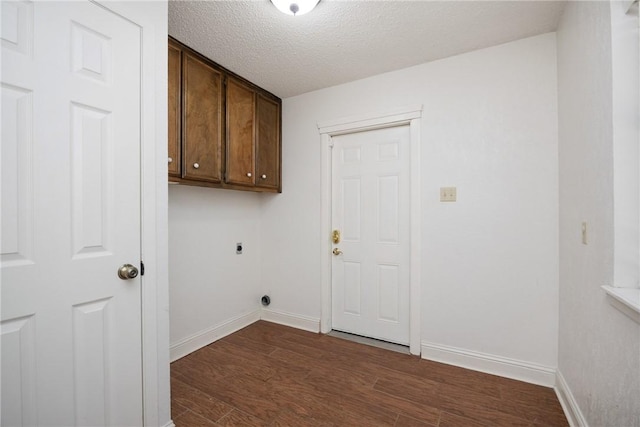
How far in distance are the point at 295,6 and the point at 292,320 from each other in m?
2.69

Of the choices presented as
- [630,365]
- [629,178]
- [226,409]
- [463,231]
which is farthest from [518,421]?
[226,409]

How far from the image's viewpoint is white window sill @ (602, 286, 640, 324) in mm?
970

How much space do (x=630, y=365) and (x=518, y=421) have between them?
859 millimetres

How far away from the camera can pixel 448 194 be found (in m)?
2.25

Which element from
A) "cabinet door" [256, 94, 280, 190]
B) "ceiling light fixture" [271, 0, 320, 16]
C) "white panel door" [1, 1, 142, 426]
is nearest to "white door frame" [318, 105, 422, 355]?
"cabinet door" [256, 94, 280, 190]

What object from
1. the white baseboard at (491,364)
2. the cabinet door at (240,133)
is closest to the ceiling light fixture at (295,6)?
the cabinet door at (240,133)

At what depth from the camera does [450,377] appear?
2.05 metres

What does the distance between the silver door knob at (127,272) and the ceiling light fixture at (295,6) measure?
1.62 meters

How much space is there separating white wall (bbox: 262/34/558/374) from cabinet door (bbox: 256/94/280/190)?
0.91 meters

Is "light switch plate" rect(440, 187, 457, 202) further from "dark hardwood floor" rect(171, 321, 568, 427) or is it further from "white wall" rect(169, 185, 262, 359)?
"white wall" rect(169, 185, 262, 359)

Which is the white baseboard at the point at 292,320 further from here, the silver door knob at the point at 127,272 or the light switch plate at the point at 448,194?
the silver door knob at the point at 127,272

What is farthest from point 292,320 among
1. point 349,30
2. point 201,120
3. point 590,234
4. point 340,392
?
point 349,30

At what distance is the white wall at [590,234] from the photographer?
112cm

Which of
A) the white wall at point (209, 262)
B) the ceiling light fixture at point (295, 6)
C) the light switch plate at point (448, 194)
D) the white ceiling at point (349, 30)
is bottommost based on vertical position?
the white wall at point (209, 262)
